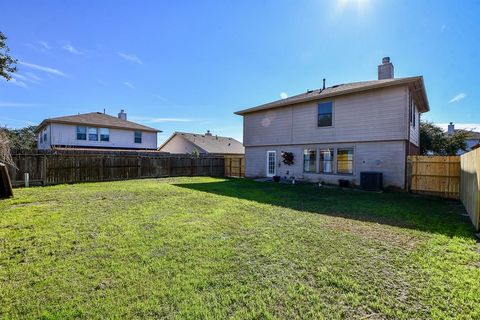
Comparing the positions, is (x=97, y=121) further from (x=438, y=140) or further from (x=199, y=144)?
(x=438, y=140)

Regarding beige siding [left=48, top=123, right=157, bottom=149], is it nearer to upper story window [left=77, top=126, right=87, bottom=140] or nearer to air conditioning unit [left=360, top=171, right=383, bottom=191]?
upper story window [left=77, top=126, right=87, bottom=140]

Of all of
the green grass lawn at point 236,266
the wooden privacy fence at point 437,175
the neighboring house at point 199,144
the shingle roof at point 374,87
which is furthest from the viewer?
the neighboring house at point 199,144

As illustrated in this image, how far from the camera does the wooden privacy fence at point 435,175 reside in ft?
29.7

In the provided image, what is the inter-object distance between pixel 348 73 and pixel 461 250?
13281mm

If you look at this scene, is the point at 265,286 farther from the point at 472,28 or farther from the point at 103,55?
the point at 103,55

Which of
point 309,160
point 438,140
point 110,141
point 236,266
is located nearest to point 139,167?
point 110,141

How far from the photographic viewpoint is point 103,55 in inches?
483

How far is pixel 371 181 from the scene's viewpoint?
10.6 metres

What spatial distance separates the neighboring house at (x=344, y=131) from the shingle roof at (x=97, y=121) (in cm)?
1344

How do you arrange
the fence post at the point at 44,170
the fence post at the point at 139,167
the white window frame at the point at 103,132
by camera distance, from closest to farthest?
the fence post at the point at 44,170, the fence post at the point at 139,167, the white window frame at the point at 103,132

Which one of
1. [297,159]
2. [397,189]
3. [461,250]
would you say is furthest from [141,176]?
[461,250]

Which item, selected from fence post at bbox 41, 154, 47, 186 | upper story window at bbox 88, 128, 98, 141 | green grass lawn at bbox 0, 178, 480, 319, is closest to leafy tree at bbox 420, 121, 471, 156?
green grass lawn at bbox 0, 178, 480, 319

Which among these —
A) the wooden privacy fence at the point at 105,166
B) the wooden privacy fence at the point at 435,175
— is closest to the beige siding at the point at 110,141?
the wooden privacy fence at the point at 105,166

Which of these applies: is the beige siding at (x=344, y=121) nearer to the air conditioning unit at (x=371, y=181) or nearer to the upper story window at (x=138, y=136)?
the air conditioning unit at (x=371, y=181)
